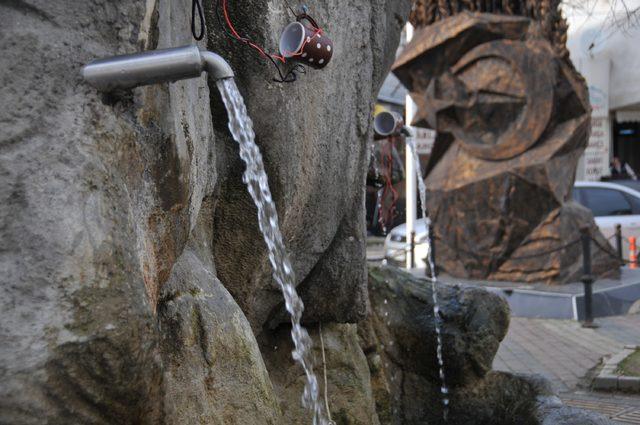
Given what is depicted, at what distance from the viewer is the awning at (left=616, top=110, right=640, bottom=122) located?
18703 mm

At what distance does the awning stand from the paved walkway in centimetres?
1088

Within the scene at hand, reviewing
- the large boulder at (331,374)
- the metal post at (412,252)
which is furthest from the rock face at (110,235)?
the metal post at (412,252)

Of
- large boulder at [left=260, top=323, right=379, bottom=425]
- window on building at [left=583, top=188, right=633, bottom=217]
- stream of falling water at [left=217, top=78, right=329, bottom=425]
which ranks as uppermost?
stream of falling water at [left=217, top=78, right=329, bottom=425]

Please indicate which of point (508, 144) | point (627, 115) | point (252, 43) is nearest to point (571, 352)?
point (508, 144)

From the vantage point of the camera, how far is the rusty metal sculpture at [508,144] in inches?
369

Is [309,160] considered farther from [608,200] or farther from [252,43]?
[608,200]

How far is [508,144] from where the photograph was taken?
9.63 meters

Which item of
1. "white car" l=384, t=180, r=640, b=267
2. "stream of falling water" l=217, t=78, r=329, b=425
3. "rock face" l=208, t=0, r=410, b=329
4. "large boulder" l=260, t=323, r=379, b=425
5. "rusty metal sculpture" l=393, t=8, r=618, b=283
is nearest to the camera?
"stream of falling water" l=217, t=78, r=329, b=425

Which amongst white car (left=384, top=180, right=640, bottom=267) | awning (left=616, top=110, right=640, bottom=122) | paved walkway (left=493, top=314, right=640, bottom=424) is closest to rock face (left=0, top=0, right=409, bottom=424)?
paved walkway (left=493, top=314, right=640, bottom=424)

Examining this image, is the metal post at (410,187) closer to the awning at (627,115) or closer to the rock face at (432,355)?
the awning at (627,115)

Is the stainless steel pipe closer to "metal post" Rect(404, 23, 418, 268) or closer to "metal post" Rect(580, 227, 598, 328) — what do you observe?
"metal post" Rect(580, 227, 598, 328)

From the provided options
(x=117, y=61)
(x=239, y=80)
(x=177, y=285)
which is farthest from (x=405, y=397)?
(x=117, y=61)

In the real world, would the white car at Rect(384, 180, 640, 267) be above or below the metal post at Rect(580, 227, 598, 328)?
above

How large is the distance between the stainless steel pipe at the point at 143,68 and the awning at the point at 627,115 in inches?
735
